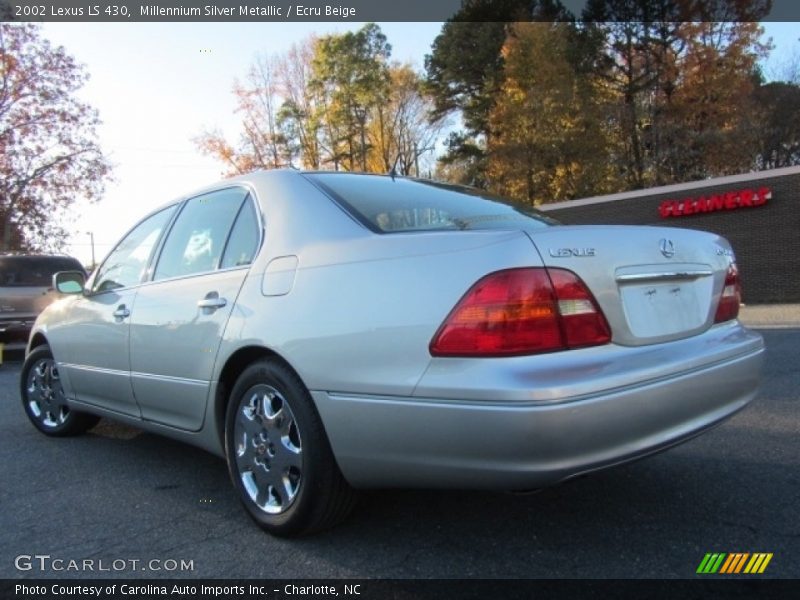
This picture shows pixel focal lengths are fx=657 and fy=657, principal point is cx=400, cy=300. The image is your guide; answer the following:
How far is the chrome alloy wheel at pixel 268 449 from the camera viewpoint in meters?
2.70

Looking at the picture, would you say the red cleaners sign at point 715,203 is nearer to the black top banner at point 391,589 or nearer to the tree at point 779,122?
the tree at point 779,122

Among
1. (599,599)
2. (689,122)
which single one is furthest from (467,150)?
(599,599)

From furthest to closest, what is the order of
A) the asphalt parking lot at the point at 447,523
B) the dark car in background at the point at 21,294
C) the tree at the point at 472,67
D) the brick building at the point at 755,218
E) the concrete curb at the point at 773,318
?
the tree at the point at 472,67 < the brick building at the point at 755,218 < the concrete curb at the point at 773,318 < the dark car in background at the point at 21,294 < the asphalt parking lot at the point at 447,523

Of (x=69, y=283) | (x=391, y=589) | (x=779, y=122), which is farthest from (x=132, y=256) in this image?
(x=779, y=122)

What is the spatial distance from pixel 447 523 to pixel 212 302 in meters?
1.45

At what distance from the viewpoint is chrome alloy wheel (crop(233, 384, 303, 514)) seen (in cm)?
270

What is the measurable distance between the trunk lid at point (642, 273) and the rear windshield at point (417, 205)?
366 millimetres

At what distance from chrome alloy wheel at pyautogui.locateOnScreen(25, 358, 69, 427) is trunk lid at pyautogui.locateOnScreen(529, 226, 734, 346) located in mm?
3777

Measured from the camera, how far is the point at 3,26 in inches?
843

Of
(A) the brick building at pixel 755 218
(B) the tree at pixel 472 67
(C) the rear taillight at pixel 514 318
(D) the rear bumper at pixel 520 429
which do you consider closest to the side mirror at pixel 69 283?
(D) the rear bumper at pixel 520 429

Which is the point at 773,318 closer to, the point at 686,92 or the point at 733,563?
the point at 733,563

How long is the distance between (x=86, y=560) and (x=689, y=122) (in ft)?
98.0

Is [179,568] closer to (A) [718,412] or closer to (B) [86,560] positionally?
(B) [86,560]

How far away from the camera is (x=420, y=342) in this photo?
7.34ft
